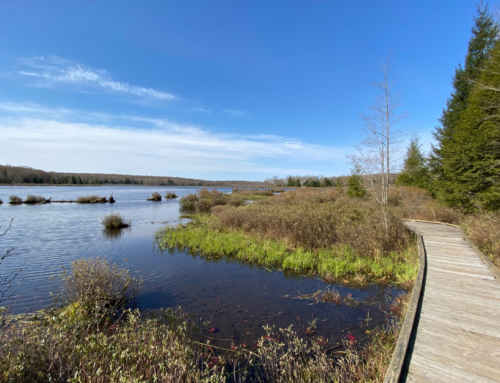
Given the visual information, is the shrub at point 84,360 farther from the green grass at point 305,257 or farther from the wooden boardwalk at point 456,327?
the green grass at point 305,257

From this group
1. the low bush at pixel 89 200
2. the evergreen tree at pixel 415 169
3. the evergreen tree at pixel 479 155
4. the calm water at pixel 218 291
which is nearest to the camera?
the calm water at pixel 218 291

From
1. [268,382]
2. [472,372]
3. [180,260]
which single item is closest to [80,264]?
[180,260]

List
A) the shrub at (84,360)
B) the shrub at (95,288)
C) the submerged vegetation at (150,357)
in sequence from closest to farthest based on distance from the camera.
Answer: the shrub at (84,360)
the submerged vegetation at (150,357)
the shrub at (95,288)

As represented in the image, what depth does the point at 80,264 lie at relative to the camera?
6.44 m

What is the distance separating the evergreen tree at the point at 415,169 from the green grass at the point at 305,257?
754 inches

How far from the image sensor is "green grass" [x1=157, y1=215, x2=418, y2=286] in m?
8.20

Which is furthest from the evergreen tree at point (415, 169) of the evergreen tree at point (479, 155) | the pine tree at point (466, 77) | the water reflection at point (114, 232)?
Result: the water reflection at point (114, 232)

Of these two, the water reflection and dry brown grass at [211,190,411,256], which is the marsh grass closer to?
the water reflection

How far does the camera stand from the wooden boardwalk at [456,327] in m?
2.90

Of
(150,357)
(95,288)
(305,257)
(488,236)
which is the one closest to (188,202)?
(305,257)

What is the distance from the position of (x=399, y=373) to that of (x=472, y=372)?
34.8 inches

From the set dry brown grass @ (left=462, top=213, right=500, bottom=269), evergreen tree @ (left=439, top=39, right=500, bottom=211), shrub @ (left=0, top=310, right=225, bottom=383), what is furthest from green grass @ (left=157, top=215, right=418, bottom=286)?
evergreen tree @ (left=439, top=39, right=500, bottom=211)

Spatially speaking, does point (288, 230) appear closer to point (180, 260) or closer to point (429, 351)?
point (180, 260)

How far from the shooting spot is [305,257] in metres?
9.70
